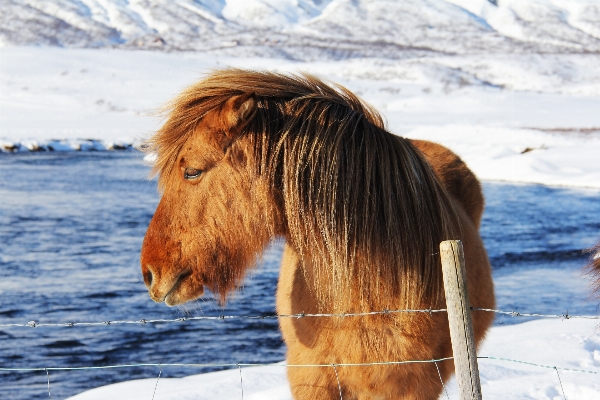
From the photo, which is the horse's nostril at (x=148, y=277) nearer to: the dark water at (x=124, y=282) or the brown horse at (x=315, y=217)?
the brown horse at (x=315, y=217)

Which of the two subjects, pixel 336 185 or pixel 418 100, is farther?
pixel 418 100

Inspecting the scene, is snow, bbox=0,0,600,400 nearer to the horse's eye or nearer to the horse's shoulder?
the horse's eye

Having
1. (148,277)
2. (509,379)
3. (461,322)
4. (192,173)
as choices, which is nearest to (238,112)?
(192,173)

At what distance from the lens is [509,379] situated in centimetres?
449

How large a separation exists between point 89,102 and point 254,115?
3833cm

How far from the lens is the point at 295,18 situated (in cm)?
8588

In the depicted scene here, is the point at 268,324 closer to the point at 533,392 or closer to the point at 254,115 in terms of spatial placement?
the point at 533,392

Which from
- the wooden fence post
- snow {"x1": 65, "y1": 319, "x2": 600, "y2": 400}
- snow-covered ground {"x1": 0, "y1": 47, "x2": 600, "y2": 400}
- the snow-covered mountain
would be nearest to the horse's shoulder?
snow-covered ground {"x1": 0, "y1": 47, "x2": 600, "y2": 400}

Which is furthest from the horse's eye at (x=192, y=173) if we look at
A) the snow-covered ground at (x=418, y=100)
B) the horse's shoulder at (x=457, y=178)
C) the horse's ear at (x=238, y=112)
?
the snow-covered ground at (x=418, y=100)

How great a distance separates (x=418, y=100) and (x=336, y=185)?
37.4 meters

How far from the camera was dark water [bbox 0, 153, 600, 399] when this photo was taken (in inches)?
260

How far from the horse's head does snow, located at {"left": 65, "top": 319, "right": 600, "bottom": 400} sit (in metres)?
2.20

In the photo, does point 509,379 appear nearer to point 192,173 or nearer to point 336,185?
point 336,185

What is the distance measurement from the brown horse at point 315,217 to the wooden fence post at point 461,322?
281mm
